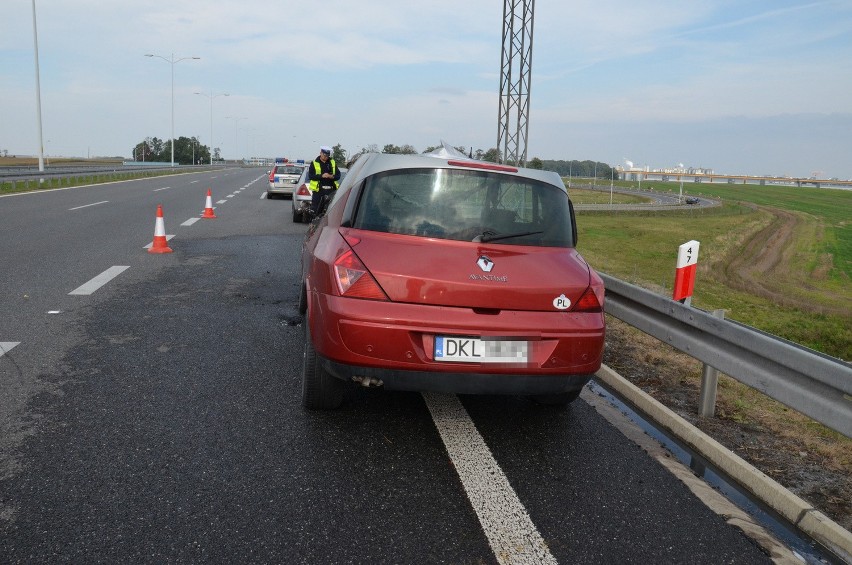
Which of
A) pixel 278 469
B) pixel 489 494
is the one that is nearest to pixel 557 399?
pixel 489 494

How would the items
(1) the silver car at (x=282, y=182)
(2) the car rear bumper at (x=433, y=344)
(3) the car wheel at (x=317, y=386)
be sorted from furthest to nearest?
(1) the silver car at (x=282, y=182) < (3) the car wheel at (x=317, y=386) < (2) the car rear bumper at (x=433, y=344)

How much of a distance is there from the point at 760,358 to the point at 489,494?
66.9 inches

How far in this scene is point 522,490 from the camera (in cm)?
350

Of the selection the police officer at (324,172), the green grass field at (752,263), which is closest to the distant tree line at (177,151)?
the green grass field at (752,263)

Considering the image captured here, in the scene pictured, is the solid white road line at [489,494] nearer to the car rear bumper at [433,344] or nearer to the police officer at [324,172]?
the car rear bumper at [433,344]

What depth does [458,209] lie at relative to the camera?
13.8ft

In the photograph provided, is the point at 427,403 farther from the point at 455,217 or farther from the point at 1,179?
the point at 1,179

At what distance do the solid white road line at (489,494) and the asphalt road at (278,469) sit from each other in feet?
0.03

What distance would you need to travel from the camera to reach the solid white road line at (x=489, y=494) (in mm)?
2920

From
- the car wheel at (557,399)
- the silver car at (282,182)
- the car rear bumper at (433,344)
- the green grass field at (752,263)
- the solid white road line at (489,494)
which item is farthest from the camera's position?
the silver car at (282,182)

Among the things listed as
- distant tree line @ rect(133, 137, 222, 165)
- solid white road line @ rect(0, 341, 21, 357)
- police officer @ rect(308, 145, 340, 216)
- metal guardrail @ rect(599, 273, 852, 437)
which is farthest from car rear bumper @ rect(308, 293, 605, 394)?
distant tree line @ rect(133, 137, 222, 165)

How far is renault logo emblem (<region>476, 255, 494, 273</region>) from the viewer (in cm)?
397

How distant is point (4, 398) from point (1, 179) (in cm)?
2425

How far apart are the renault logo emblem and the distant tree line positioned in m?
133
